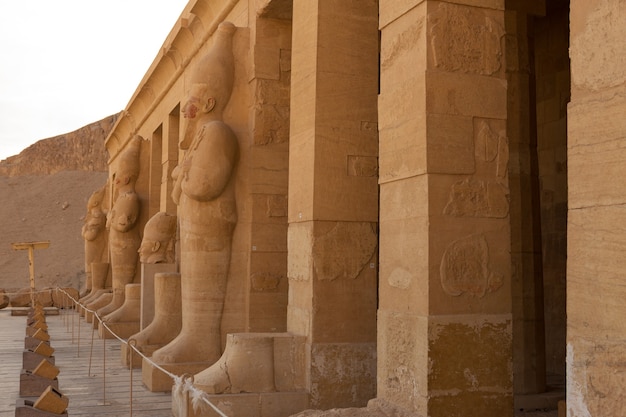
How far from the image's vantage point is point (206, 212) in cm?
641

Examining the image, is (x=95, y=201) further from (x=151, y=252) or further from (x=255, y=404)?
(x=255, y=404)

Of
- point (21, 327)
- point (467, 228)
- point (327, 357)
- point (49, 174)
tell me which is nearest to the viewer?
point (467, 228)

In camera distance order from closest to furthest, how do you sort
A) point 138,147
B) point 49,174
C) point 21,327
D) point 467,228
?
point 467,228 < point 138,147 < point 21,327 < point 49,174

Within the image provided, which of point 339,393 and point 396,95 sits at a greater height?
point 396,95

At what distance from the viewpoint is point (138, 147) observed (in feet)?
41.7

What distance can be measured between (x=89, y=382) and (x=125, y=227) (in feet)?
16.5

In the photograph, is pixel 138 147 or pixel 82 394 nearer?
pixel 82 394

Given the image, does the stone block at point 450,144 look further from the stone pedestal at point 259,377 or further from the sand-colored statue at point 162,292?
the sand-colored statue at point 162,292


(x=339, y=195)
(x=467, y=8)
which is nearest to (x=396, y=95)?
(x=467, y=8)

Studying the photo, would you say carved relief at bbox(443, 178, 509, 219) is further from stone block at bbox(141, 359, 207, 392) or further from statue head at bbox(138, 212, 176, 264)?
statue head at bbox(138, 212, 176, 264)

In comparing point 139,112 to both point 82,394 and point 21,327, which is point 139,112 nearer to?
point 21,327

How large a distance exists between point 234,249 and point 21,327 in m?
9.69

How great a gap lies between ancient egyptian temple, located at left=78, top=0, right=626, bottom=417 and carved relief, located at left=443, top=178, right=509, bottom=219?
12mm

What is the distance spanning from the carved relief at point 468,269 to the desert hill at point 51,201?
98.0 feet
